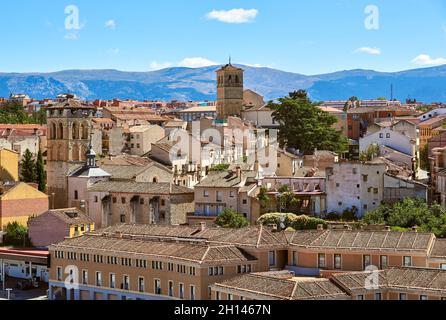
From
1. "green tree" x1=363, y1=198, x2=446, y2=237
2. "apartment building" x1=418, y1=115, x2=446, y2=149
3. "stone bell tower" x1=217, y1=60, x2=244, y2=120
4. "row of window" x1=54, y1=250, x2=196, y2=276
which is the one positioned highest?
"stone bell tower" x1=217, y1=60, x2=244, y2=120

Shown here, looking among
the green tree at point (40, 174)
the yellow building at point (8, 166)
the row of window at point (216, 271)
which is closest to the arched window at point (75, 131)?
the green tree at point (40, 174)

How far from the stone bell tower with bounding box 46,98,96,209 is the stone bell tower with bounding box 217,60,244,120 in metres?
24.0

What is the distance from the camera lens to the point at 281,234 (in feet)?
123

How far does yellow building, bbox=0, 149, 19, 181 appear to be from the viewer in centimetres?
5925

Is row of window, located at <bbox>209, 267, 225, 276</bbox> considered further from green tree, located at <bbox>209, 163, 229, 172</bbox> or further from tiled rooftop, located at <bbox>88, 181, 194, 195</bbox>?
green tree, located at <bbox>209, 163, 229, 172</bbox>

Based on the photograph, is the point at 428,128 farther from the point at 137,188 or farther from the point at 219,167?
the point at 137,188

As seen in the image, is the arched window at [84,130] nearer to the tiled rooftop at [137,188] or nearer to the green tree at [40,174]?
the green tree at [40,174]

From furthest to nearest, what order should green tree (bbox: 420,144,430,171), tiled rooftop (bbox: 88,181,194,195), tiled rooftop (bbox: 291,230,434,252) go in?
green tree (bbox: 420,144,430,171)
tiled rooftop (bbox: 88,181,194,195)
tiled rooftop (bbox: 291,230,434,252)

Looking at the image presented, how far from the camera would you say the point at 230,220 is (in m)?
45.1

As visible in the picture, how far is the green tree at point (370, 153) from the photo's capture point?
5562 cm

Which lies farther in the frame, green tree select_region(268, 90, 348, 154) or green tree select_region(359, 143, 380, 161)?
green tree select_region(268, 90, 348, 154)

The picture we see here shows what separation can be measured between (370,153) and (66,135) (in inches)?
741

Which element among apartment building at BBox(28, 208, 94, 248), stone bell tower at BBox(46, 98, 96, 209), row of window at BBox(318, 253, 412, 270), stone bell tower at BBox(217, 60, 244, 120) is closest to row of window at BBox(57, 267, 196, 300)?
row of window at BBox(318, 253, 412, 270)
